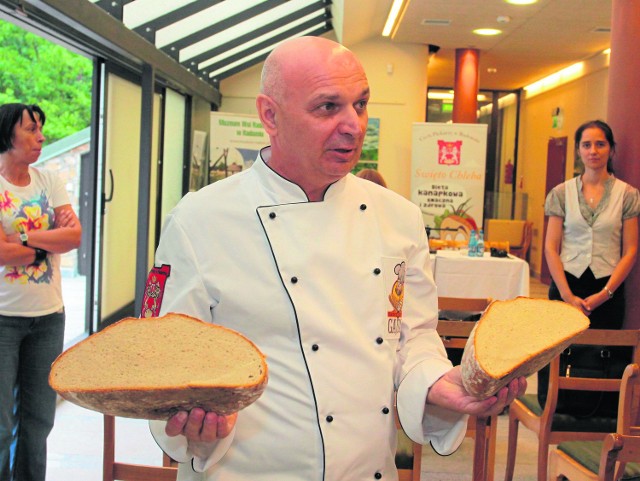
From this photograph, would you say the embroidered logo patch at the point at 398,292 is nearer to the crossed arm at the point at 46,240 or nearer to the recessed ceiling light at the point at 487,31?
the crossed arm at the point at 46,240

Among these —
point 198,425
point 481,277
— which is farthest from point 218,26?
point 198,425

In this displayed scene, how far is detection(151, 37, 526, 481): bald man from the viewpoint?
1398mm

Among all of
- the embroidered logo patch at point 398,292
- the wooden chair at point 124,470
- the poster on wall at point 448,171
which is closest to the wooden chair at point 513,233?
the poster on wall at point 448,171

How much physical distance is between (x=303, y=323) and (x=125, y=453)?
3034 mm

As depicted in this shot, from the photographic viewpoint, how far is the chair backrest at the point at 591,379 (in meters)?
2.78

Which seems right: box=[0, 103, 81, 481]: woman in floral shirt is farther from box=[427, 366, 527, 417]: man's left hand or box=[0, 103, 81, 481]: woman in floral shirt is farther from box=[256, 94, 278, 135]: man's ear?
box=[427, 366, 527, 417]: man's left hand

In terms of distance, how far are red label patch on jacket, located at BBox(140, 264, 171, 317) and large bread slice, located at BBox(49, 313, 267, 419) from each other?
0.21 metres

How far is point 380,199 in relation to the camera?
1.59 metres

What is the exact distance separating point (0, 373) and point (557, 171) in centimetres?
1078

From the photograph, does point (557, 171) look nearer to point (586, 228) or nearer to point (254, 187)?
point (586, 228)

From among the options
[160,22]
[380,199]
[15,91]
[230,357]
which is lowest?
[230,357]

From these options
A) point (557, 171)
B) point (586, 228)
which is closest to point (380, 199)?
point (586, 228)

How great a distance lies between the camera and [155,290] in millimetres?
1428

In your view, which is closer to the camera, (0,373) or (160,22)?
(0,373)
